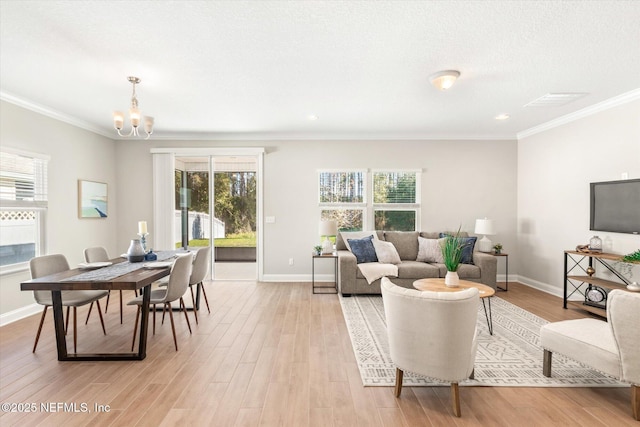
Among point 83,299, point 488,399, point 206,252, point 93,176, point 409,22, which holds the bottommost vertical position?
point 488,399

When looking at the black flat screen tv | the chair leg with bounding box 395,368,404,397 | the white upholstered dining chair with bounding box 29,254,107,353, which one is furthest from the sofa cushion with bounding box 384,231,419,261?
the white upholstered dining chair with bounding box 29,254,107,353

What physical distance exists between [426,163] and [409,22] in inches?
148

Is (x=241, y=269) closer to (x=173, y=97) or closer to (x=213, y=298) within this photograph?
(x=213, y=298)

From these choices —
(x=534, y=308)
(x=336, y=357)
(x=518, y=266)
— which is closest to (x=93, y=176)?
(x=336, y=357)

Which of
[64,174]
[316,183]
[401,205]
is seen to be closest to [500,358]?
[401,205]

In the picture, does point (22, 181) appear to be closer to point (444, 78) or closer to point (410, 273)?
point (444, 78)

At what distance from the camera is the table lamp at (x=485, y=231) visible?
5113 mm

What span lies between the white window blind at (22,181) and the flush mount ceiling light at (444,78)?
4.86 meters

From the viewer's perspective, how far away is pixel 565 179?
460cm

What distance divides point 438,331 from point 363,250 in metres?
2.97

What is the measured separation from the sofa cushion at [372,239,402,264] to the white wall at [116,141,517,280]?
3.63ft

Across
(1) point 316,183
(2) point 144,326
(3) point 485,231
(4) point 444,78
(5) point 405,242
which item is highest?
(4) point 444,78

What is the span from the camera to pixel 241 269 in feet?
20.9

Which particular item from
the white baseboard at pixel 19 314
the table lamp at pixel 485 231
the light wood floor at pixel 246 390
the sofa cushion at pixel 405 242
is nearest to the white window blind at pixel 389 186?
the sofa cushion at pixel 405 242
